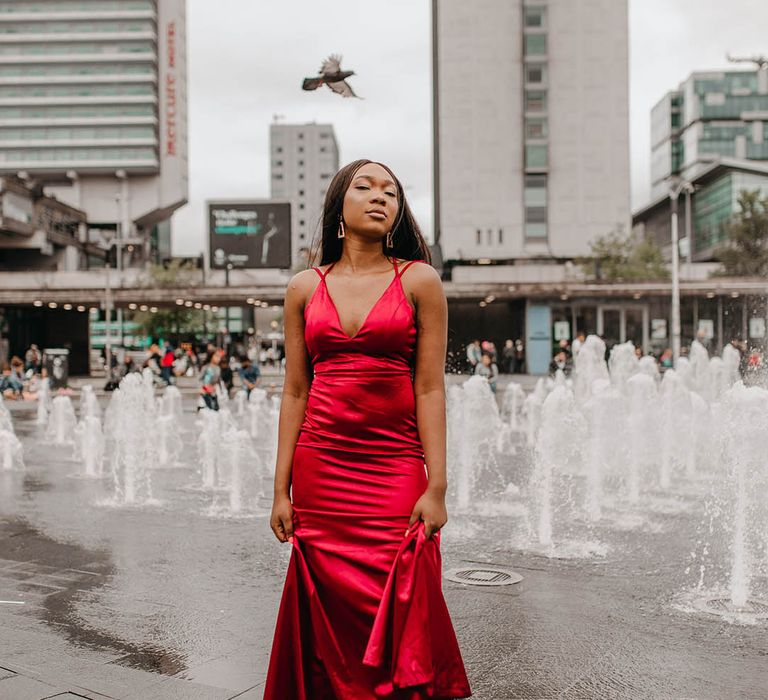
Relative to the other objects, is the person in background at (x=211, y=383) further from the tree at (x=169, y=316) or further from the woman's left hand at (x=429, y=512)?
the tree at (x=169, y=316)

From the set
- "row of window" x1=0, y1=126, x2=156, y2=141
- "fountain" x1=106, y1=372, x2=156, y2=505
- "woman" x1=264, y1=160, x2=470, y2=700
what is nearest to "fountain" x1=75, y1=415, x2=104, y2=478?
"fountain" x1=106, y1=372, x2=156, y2=505

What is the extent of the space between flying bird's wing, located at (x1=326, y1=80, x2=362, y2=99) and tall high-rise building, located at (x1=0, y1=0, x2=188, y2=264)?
9746 centimetres

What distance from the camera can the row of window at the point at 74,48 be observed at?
102m

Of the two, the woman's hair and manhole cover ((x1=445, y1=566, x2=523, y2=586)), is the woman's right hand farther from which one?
manhole cover ((x1=445, y1=566, x2=523, y2=586))

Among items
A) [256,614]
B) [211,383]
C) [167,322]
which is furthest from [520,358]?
[256,614]

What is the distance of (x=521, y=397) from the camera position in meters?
26.2

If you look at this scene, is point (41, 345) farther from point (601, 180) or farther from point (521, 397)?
point (601, 180)

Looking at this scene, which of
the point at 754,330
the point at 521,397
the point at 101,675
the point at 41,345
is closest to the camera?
the point at 101,675

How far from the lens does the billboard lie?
45656mm

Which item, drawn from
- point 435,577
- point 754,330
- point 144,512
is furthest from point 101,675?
point 754,330

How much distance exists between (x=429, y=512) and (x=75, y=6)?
111606mm

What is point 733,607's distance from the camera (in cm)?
537

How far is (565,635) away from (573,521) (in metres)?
3.64

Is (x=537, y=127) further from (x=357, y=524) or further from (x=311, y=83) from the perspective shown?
(x=357, y=524)
